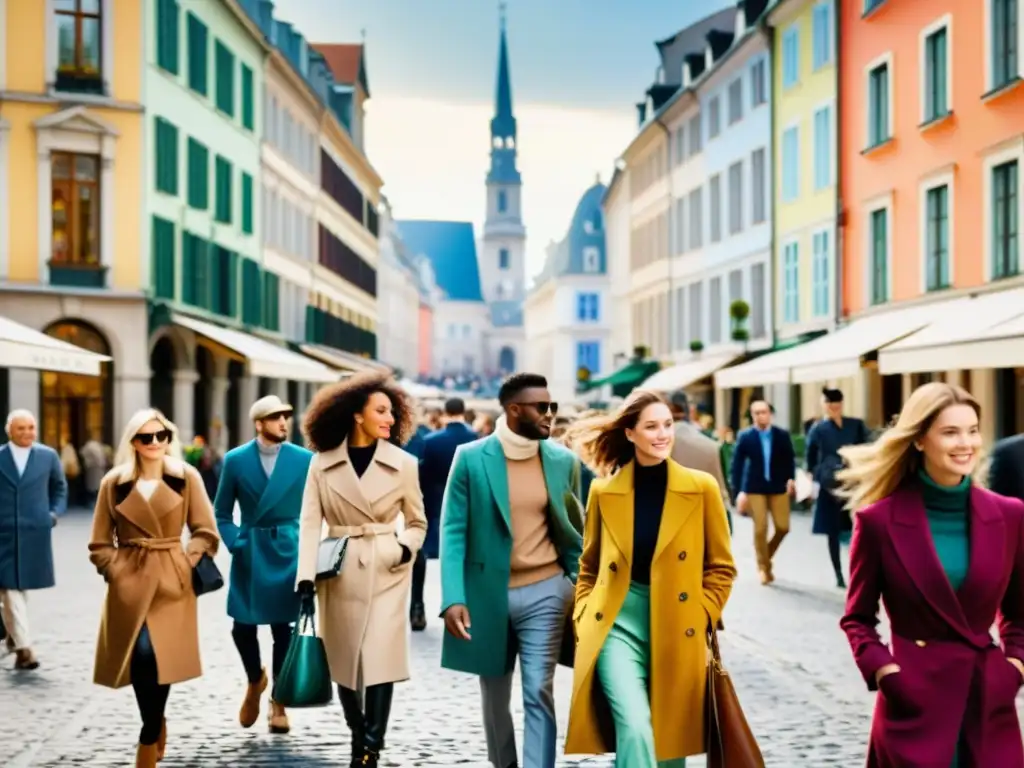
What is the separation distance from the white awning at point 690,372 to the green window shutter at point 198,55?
475 inches

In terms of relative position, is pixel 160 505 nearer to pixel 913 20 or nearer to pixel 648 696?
pixel 648 696

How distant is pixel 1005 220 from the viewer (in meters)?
23.3

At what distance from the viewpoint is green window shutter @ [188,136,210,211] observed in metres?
36.1

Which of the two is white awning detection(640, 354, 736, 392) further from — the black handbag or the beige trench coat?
the beige trench coat

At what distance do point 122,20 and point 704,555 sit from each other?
28833 millimetres

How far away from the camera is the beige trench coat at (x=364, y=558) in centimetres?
710

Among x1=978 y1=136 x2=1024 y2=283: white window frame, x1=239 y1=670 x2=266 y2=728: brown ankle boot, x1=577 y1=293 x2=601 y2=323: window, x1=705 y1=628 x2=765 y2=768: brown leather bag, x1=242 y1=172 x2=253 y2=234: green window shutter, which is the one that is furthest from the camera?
x1=577 y1=293 x2=601 y2=323: window

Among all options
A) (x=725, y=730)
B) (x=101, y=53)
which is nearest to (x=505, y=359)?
(x=101, y=53)

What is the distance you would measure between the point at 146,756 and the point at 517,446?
2.13 meters

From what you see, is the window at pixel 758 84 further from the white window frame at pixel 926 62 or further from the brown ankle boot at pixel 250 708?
the brown ankle boot at pixel 250 708

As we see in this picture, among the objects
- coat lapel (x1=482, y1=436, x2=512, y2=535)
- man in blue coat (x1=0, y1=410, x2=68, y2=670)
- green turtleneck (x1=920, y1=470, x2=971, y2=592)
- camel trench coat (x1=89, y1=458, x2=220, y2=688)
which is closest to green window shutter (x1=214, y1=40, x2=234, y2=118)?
man in blue coat (x1=0, y1=410, x2=68, y2=670)

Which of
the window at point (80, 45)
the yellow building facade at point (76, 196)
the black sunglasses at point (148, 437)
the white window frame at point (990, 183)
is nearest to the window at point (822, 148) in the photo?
the white window frame at point (990, 183)

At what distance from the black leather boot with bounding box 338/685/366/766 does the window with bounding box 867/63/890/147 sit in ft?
77.8

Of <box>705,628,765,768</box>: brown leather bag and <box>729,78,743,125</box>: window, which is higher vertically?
<box>729,78,743,125</box>: window
